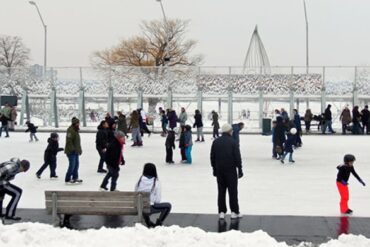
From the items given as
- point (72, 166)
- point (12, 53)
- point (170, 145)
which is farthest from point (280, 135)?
point (12, 53)

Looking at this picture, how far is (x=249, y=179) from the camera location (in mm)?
14477

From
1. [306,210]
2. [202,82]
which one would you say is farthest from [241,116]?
[306,210]

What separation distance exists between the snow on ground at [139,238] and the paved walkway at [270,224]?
30.9 inches

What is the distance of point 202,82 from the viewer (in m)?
36.5

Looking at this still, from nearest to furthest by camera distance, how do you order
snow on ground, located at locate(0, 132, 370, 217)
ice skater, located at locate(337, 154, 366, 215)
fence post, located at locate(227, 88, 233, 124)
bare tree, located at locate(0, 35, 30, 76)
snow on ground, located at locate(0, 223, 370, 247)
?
1. snow on ground, located at locate(0, 223, 370, 247)
2. ice skater, located at locate(337, 154, 366, 215)
3. snow on ground, located at locate(0, 132, 370, 217)
4. fence post, located at locate(227, 88, 233, 124)
5. bare tree, located at locate(0, 35, 30, 76)

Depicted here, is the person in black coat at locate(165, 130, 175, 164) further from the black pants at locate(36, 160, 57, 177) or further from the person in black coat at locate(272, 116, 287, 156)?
the black pants at locate(36, 160, 57, 177)

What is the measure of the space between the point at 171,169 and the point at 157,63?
4654cm

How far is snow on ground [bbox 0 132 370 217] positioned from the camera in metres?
11.0

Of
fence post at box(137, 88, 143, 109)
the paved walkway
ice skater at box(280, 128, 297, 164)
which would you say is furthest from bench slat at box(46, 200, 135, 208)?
fence post at box(137, 88, 143, 109)

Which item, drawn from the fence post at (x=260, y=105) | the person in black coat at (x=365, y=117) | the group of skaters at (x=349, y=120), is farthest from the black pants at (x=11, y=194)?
the fence post at (x=260, y=105)

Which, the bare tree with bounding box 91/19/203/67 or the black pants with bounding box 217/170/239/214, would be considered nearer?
the black pants with bounding box 217/170/239/214

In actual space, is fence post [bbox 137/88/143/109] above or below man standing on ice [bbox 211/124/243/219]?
above

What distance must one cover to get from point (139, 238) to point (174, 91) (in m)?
29.6

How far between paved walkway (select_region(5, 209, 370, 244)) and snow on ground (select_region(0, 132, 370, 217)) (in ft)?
2.09
